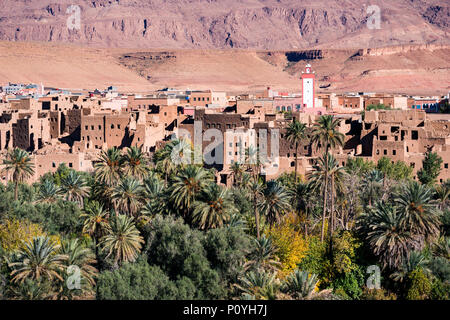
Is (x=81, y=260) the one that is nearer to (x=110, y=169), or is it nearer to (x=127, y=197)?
(x=127, y=197)

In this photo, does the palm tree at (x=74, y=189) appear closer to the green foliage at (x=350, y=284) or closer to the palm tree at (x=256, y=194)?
the palm tree at (x=256, y=194)

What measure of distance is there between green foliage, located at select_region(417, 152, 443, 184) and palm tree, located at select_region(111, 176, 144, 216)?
2157 centimetres

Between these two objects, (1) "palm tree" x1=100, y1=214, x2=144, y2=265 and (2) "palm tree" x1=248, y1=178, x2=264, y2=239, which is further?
(2) "palm tree" x1=248, y1=178, x2=264, y2=239

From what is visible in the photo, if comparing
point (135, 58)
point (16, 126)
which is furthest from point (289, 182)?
point (135, 58)

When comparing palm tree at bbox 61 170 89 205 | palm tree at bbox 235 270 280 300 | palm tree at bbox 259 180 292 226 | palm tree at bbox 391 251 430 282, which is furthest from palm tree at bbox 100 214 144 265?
palm tree at bbox 391 251 430 282

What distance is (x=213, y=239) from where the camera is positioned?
31.8 metres

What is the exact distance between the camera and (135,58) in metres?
194

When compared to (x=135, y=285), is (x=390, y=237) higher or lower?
higher

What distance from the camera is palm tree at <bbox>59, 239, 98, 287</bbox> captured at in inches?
1153

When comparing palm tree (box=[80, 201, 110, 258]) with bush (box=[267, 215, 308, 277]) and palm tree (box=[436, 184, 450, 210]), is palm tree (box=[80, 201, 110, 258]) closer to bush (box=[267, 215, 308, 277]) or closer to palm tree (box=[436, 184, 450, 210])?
bush (box=[267, 215, 308, 277])

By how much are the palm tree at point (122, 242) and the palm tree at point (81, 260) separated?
925 millimetres

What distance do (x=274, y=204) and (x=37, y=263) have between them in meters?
13.8

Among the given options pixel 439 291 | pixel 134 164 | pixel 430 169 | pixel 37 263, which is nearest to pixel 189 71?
pixel 430 169

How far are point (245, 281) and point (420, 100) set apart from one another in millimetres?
79390
